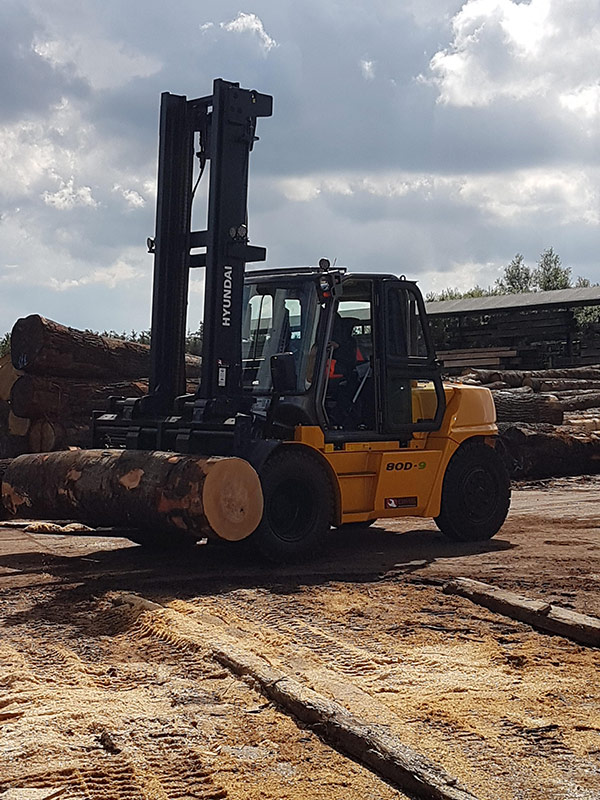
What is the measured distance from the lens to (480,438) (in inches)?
434

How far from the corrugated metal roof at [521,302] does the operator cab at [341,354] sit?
23635 millimetres

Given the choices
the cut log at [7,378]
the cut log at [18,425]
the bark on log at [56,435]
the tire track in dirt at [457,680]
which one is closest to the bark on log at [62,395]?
the bark on log at [56,435]

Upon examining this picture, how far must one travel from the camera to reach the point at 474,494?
10.9m

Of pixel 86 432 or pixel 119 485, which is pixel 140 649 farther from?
pixel 86 432

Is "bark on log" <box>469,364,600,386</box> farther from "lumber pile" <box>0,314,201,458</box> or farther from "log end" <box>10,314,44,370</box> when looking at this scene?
"log end" <box>10,314,44,370</box>

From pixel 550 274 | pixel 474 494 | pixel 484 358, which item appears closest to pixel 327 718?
pixel 474 494

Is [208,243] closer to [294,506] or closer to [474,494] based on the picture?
[294,506]

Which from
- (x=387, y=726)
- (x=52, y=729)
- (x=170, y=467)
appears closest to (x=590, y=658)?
(x=387, y=726)

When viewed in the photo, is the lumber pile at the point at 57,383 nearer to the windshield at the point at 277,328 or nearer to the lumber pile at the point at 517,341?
the windshield at the point at 277,328

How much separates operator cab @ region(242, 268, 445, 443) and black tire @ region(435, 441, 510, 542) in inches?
25.0

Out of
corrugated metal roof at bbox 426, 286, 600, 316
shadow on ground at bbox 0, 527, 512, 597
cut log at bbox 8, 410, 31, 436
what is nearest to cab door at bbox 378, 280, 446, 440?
shadow on ground at bbox 0, 527, 512, 597

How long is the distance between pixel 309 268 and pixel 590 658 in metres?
4.95

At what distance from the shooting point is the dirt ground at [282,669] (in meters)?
4.14

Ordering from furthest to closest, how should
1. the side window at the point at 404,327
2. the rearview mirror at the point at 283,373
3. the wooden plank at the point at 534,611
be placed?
the side window at the point at 404,327
the rearview mirror at the point at 283,373
the wooden plank at the point at 534,611
